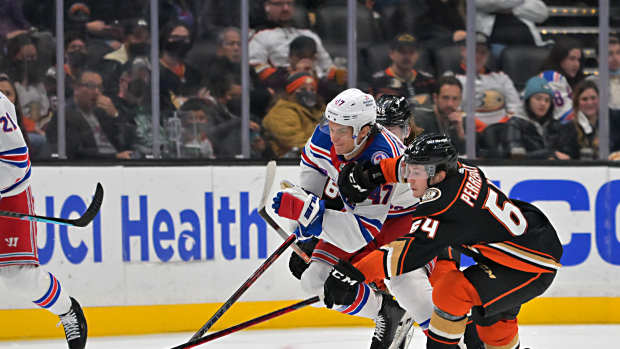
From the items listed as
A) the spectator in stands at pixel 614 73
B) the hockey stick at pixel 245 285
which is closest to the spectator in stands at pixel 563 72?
the spectator in stands at pixel 614 73

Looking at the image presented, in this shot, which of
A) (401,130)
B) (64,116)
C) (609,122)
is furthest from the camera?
(609,122)

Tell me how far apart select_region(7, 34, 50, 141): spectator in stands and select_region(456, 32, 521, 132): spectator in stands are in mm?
2349

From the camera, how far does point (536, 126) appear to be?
5.02 meters

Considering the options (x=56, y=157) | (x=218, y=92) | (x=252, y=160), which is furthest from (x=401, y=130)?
(x=56, y=157)

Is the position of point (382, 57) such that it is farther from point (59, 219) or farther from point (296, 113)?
point (59, 219)

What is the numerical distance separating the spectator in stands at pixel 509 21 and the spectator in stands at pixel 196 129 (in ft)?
5.49

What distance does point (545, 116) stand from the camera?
5020 millimetres

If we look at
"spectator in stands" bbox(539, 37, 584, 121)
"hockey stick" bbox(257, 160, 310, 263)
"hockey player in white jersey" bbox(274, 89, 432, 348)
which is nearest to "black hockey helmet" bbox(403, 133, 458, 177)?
"hockey player in white jersey" bbox(274, 89, 432, 348)

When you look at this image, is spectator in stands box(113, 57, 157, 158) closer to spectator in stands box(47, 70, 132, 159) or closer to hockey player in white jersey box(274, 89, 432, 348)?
spectator in stands box(47, 70, 132, 159)

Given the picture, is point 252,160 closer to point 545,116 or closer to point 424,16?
point 424,16

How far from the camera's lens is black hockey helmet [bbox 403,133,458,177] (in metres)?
2.66

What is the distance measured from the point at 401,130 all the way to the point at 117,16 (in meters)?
2.04

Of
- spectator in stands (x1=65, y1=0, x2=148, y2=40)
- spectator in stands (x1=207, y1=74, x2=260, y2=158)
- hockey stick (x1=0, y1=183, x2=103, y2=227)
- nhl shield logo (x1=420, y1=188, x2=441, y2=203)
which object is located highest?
spectator in stands (x1=65, y1=0, x2=148, y2=40)

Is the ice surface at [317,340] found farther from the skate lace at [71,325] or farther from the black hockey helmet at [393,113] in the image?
the black hockey helmet at [393,113]
